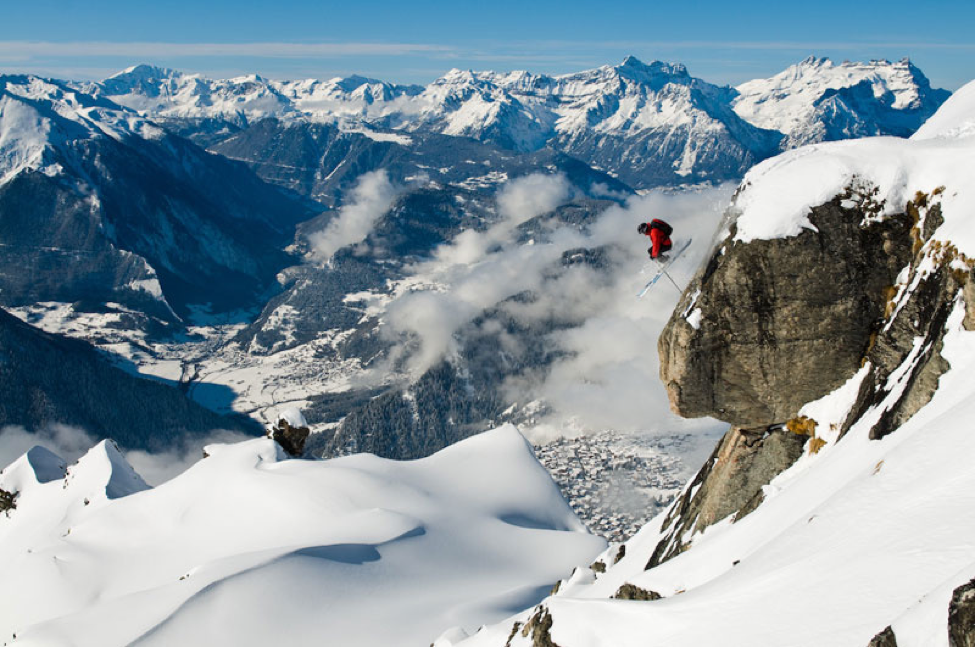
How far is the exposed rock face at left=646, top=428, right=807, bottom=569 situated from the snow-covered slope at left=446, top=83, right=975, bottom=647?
30cm

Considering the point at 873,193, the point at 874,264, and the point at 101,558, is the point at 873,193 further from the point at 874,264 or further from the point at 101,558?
the point at 101,558

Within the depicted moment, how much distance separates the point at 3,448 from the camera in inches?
7534

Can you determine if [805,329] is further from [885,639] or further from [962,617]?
[962,617]

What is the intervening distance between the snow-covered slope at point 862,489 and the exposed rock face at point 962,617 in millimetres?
61

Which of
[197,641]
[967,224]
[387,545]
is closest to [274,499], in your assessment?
[387,545]

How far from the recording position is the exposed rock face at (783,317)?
23797 mm

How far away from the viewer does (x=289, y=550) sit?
41656 mm

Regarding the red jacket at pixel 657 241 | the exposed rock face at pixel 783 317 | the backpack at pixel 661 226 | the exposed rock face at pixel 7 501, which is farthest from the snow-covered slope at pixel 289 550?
the backpack at pixel 661 226

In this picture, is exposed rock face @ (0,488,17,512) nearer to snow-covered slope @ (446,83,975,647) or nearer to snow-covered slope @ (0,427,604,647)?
snow-covered slope @ (0,427,604,647)

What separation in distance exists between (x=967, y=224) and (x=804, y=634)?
1392cm

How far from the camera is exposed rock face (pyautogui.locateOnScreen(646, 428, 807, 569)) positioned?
26.7 metres

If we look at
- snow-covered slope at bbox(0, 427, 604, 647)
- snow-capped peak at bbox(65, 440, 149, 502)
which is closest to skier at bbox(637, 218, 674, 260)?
snow-covered slope at bbox(0, 427, 604, 647)

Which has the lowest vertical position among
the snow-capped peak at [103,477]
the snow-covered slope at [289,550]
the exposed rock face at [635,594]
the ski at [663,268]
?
the snow-capped peak at [103,477]

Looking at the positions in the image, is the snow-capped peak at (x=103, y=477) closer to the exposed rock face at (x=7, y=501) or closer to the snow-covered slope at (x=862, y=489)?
the exposed rock face at (x=7, y=501)
